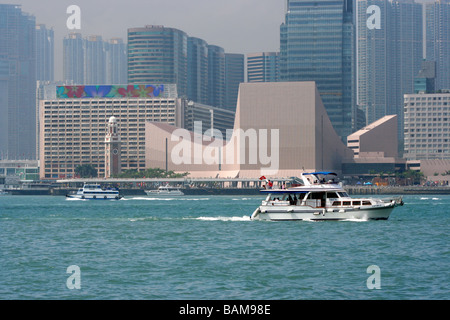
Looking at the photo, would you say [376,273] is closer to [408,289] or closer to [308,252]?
[408,289]

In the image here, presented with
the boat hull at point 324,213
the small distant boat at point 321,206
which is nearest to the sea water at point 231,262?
the boat hull at point 324,213

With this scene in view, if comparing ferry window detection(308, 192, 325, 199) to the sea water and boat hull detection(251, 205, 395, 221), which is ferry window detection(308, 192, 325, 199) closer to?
boat hull detection(251, 205, 395, 221)

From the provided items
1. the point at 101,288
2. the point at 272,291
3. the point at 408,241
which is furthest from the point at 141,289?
the point at 408,241

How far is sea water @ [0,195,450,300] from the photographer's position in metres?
30.8

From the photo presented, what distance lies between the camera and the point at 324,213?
62.9 m

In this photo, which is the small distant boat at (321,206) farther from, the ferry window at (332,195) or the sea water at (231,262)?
the sea water at (231,262)

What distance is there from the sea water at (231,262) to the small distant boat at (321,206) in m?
0.95

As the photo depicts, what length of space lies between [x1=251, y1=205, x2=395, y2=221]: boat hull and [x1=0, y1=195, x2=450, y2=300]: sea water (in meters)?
0.78

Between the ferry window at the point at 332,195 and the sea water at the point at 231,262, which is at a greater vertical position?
the ferry window at the point at 332,195

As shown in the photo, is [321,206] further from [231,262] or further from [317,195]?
[231,262]

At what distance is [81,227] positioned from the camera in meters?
63.6

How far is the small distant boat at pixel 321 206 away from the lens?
6288cm

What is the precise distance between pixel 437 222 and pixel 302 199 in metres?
11.8

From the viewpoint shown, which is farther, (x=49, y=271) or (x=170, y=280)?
(x=49, y=271)
